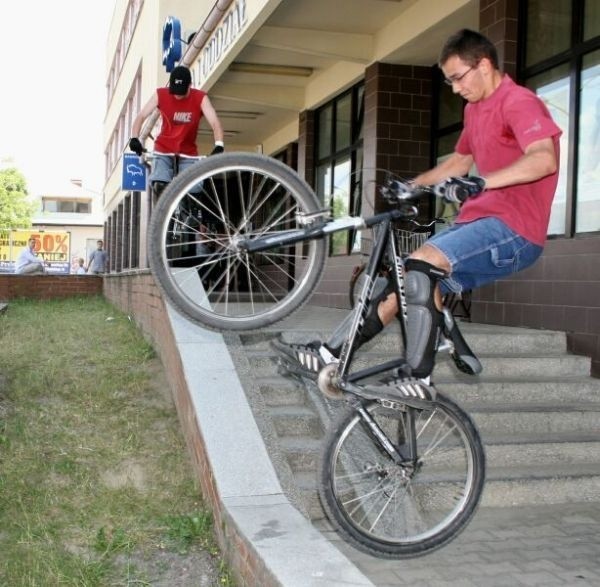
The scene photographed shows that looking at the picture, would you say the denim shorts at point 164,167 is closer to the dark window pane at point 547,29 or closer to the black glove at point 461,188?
the black glove at point 461,188

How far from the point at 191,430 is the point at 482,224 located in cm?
261

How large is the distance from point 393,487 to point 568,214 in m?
4.56

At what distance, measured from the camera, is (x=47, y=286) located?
2053 centimetres

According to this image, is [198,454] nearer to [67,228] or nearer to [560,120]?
[560,120]

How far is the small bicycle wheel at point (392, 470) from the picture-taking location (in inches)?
126

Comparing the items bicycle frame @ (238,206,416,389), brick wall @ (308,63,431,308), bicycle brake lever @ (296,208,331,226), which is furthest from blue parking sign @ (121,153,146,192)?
bicycle frame @ (238,206,416,389)

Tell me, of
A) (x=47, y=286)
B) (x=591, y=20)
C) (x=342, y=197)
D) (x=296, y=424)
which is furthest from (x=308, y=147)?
(x=47, y=286)

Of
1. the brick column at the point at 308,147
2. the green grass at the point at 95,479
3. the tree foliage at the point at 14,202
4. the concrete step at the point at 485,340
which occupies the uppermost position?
the tree foliage at the point at 14,202

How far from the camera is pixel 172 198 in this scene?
3365 mm

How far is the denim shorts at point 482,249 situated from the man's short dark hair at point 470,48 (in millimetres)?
722

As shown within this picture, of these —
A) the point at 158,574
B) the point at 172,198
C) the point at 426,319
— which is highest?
the point at 172,198

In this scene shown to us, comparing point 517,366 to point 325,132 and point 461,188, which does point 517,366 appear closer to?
point 461,188

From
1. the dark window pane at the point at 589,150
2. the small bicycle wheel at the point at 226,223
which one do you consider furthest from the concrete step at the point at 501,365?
the small bicycle wheel at the point at 226,223

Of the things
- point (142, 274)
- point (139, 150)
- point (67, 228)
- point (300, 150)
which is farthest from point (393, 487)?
point (67, 228)
